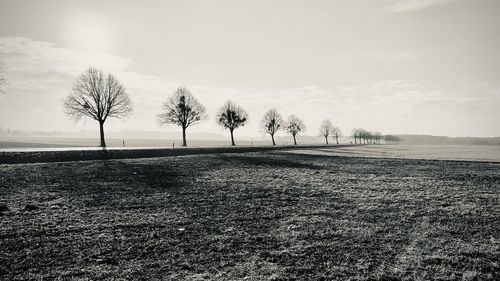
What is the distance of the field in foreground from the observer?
22.5 ft

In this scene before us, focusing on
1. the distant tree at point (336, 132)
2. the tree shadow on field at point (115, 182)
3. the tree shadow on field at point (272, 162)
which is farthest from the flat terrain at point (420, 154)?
the distant tree at point (336, 132)

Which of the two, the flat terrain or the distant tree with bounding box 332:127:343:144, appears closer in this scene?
the flat terrain

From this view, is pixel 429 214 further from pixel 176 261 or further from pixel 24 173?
pixel 24 173

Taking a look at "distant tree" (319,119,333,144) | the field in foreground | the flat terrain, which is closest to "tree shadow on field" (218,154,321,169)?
the field in foreground

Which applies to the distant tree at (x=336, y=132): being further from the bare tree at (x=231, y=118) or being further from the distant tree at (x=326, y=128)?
the bare tree at (x=231, y=118)

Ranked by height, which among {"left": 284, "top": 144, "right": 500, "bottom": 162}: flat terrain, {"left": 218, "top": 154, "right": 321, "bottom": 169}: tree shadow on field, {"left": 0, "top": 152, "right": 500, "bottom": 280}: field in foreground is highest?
{"left": 218, "top": 154, "right": 321, "bottom": 169}: tree shadow on field

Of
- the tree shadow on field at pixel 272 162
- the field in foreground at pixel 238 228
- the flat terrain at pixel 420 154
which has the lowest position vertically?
the flat terrain at pixel 420 154

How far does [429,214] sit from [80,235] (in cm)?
1315

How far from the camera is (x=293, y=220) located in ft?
36.1

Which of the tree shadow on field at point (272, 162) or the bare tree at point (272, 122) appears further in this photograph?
the bare tree at point (272, 122)

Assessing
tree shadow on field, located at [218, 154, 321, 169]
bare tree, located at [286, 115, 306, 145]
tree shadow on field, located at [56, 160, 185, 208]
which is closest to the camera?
tree shadow on field, located at [56, 160, 185, 208]

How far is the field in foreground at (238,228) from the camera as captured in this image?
271 inches

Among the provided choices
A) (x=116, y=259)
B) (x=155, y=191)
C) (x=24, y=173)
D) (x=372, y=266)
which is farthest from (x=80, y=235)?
Answer: (x=24, y=173)

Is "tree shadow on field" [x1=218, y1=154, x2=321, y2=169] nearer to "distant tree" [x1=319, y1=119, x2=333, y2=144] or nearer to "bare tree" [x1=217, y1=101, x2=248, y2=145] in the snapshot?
"bare tree" [x1=217, y1=101, x2=248, y2=145]
